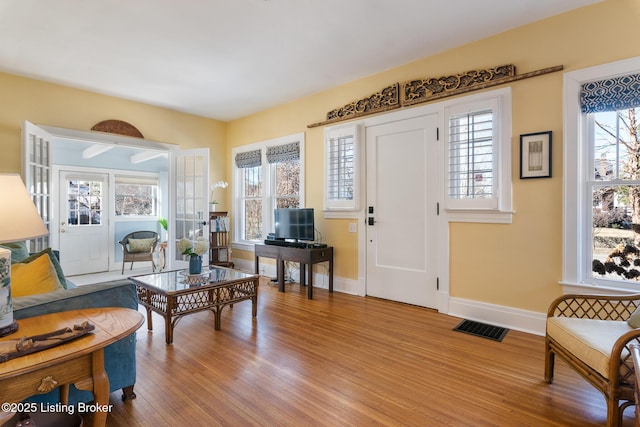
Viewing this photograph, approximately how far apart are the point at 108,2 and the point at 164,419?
3.06m

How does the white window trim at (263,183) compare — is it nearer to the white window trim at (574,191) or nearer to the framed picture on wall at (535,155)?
the framed picture on wall at (535,155)

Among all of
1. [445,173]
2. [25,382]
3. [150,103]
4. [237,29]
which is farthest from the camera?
[150,103]

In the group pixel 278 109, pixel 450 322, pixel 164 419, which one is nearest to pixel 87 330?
pixel 164 419

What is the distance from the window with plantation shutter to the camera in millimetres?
4141

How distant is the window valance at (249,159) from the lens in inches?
215

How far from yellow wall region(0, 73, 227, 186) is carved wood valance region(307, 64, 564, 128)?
252cm

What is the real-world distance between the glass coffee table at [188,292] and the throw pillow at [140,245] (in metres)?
3.22

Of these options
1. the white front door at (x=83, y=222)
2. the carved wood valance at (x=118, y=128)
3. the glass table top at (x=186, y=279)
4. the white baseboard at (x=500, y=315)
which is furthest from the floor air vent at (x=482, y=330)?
the white front door at (x=83, y=222)

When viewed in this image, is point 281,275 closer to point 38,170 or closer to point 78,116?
point 38,170

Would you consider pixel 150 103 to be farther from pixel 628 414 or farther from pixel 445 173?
pixel 628 414

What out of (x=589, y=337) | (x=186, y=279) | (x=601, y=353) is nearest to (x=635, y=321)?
(x=589, y=337)

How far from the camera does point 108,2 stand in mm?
2578

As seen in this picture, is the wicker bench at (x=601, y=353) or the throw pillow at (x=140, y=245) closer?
the wicker bench at (x=601, y=353)

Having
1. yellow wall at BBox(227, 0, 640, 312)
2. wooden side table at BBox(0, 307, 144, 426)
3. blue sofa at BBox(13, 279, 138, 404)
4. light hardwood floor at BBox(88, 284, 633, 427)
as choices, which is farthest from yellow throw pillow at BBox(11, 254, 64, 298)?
yellow wall at BBox(227, 0, 640, 312)
